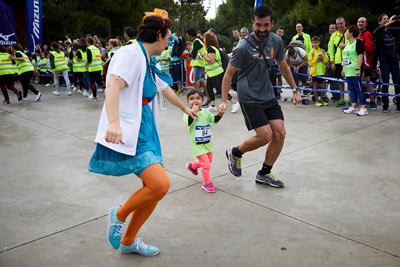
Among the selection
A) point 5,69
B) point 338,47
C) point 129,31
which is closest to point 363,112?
point 338,47

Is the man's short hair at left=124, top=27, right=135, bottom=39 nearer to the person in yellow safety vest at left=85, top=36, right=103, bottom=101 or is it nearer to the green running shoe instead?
the person in yellow safety vest at left=85, top=36, right=103, bottom=101

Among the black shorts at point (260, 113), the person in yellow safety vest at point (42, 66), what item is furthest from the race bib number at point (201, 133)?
the person in yellow safety vest at point (42, 66)

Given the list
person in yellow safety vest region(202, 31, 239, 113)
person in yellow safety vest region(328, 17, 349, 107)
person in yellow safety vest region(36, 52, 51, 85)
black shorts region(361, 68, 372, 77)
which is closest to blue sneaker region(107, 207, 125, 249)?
person in yellow safety vest region(202, 31, 239, 113)

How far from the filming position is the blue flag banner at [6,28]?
1803cm

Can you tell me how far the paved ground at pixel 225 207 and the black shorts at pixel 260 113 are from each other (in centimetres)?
74

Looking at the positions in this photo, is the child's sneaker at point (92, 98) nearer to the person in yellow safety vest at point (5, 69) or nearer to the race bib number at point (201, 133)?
the person in yellow safety vest at point (5, 69)

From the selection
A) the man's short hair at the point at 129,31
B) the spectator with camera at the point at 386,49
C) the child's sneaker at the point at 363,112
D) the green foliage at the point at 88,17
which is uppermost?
the green foliage at the point at 88,17

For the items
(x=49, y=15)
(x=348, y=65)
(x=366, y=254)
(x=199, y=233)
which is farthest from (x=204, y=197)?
(x=49, y=15)

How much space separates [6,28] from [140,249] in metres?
19.1

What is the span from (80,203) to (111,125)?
1858 mm

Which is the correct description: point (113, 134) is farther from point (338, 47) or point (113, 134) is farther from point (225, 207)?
point (338, 47)

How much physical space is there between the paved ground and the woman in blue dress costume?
56 centimetres

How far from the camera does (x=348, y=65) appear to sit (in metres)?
7.41

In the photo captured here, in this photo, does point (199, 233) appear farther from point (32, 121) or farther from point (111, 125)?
point (32, 121)
